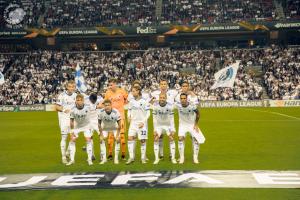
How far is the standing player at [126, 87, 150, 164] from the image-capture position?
13.2 m

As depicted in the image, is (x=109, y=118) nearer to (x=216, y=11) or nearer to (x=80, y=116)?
(x=80, y=116)

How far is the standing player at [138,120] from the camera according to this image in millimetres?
13227

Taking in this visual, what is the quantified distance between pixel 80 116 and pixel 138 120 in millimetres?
1790

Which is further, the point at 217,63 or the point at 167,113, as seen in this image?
the point at 217,63

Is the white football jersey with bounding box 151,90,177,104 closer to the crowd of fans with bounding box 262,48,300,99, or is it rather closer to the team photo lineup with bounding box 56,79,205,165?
the team photo lineup with bounding box 56,79,205,165

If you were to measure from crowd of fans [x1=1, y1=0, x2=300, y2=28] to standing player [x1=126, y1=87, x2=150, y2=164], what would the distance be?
130 ft

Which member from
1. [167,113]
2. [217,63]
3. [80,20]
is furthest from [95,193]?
[80,20]

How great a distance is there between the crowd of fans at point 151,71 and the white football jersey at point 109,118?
31.4 meters

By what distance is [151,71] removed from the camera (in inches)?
1924

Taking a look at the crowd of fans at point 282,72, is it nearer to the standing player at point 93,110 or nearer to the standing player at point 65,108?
the standing player at point 93,110

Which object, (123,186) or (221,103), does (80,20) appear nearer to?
(221,103)

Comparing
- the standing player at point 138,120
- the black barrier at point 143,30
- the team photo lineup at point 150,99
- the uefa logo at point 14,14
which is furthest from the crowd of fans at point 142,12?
the standing player at point 138,120

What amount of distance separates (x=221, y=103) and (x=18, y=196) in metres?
35.3

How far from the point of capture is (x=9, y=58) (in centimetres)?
5419
